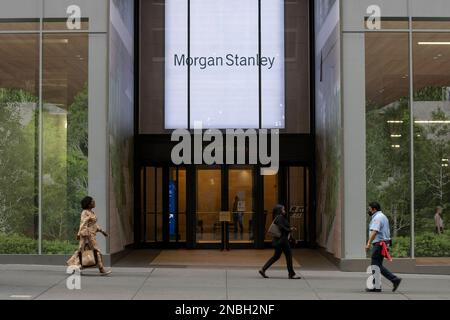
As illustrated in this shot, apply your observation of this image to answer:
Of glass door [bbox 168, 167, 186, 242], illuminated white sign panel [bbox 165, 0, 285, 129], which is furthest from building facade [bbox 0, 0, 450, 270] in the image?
glass door [bbox 168, 167, 186, 242]

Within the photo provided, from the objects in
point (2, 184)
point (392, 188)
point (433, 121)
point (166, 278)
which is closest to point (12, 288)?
point (166, 278)

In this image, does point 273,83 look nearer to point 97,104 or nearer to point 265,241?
point 265,241

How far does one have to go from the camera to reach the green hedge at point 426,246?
16125 millimetres

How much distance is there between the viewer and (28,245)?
16.6m

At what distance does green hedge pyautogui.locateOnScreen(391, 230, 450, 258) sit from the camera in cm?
1612

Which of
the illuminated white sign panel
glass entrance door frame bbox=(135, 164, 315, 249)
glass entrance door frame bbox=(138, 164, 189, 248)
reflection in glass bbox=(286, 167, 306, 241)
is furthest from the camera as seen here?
reflection in glass bbox=(286, 167, 306, 241)

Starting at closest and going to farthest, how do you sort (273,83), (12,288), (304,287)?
1. (12,288)
2. (304,287)
3. (273,83)

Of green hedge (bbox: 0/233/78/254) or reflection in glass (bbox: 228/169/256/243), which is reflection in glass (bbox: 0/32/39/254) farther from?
reflection in glass (bbox: 228/169/256/243)

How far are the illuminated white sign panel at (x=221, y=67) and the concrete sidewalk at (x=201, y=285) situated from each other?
21.0ft

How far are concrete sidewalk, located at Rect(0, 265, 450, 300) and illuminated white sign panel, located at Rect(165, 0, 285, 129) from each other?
21.0 feet

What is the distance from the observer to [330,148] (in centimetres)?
1838

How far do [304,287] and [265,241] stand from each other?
8.33 meters

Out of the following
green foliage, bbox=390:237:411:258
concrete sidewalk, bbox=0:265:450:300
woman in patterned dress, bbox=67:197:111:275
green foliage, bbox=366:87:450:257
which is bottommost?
concrete sidewalk, bbox=0:265:450:300

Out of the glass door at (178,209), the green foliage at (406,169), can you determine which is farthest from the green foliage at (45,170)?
the green foliage at (406,169)
